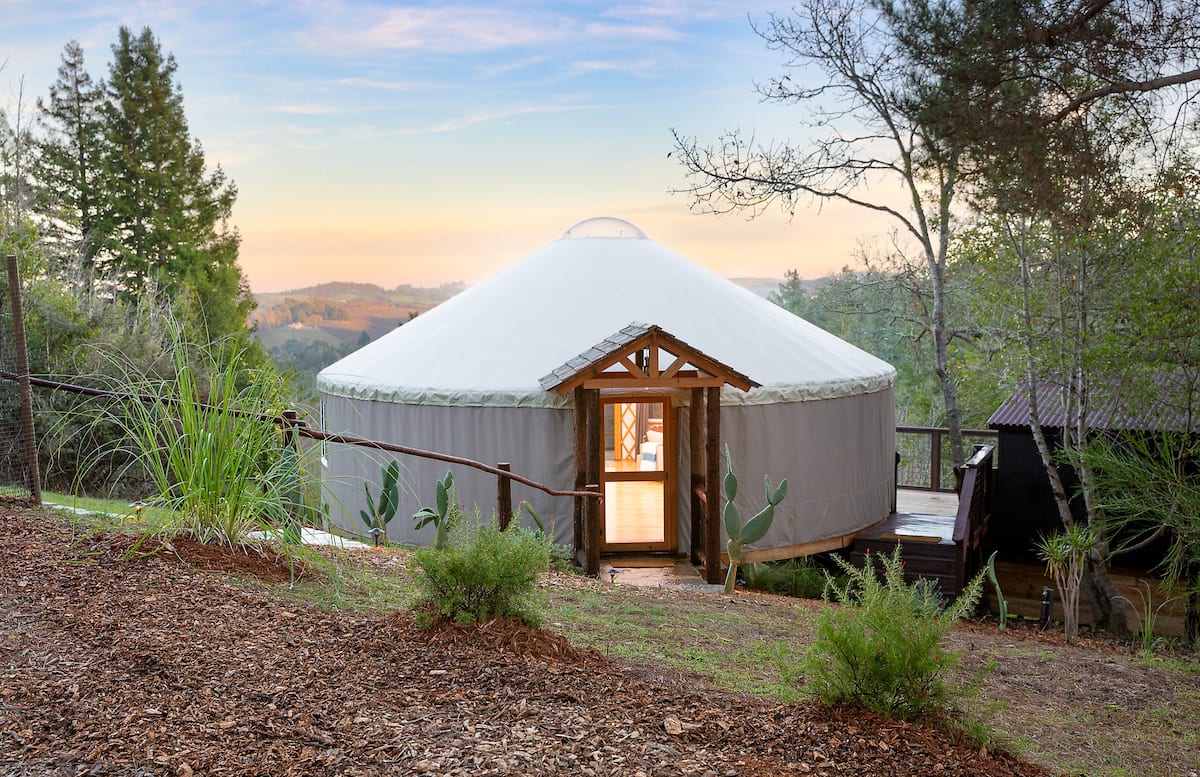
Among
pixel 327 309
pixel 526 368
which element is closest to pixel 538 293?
pixel 526 368

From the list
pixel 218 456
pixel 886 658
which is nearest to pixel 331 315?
pixel 218 456

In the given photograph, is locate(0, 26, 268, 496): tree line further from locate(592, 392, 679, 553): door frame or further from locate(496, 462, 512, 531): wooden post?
locate(496, 462, 512, 531): wooden post

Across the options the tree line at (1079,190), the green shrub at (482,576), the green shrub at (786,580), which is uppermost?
the tree line at (1079,190)

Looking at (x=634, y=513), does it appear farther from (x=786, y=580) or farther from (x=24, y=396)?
(x=24, y=396)

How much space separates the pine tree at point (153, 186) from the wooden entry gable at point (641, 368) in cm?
1388

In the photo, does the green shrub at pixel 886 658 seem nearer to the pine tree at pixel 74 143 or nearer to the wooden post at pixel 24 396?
the wooden post at pixel 24 396

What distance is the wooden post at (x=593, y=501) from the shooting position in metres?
7.24

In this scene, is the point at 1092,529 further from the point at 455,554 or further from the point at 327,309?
the point at 327,309

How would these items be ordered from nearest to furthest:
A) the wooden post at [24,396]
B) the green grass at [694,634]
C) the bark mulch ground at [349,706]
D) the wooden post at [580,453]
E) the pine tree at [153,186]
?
the bark mulch ground at [349,706]
the green grass at [694,634]
the wooden post at [24,396]
the wooden post at [580,453]
the pine tree at [153,186]

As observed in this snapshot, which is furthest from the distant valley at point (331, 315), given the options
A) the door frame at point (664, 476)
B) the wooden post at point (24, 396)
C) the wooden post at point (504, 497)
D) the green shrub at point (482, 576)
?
the green shrub at point (482, 576)

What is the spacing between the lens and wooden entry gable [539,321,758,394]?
7.34 meters

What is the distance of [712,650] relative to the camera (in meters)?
4.16

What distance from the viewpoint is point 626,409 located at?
31.9ft

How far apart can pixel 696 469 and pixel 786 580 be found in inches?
47.4
